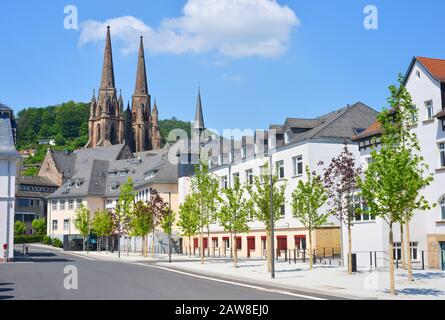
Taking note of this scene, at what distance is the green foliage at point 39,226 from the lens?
10525cm

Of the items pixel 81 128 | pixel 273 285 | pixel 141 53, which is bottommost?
pixel 273 285

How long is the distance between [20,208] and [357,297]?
99978 mm

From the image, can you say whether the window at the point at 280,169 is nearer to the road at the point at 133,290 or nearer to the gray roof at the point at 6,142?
the gray roof at the point at 6,142

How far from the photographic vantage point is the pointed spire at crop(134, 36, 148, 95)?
15825 centimetres

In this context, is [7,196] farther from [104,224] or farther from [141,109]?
[141,109]

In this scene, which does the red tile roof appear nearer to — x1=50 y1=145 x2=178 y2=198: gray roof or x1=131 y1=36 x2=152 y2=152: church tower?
x1=50 y1=145 x2=178 y2=198: gray roof

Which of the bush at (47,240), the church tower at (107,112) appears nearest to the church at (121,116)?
the church tower at (107,112)

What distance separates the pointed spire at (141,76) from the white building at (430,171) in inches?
5024

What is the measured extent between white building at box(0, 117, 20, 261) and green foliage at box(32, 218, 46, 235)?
6323cm

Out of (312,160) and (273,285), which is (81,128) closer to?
(312,160)

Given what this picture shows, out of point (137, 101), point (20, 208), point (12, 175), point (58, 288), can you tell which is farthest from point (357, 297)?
point (137, 101)

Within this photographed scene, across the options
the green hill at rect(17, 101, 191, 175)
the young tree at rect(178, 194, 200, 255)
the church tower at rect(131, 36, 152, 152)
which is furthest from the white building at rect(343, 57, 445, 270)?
the green hill at rect(17, 101, 191, 175)

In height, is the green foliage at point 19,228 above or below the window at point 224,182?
below
